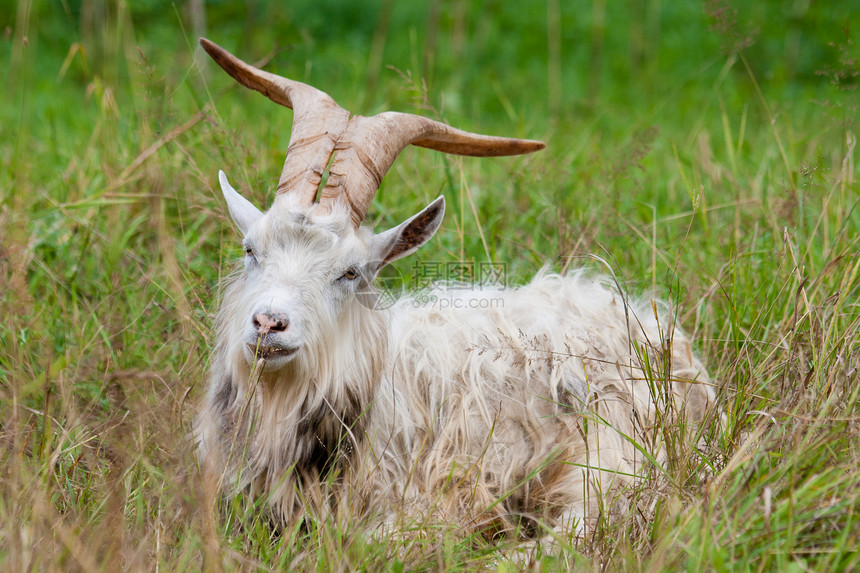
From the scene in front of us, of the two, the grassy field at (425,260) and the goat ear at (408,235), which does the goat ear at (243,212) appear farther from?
the goat ear at (408,235)

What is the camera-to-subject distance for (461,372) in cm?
404

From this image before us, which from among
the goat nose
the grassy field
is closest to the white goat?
the goat nose

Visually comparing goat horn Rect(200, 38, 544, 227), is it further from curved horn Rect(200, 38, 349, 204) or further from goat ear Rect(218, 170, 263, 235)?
goat ear Rect(218, 170, 263, 235)

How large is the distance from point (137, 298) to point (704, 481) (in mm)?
3074

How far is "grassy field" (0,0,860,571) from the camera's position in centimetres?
283

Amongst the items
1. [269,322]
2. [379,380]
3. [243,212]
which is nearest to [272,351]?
[269,322]

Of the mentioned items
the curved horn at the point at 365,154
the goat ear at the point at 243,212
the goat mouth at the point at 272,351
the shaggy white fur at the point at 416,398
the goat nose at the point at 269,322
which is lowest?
the shaggy white fur at the point at 416,398

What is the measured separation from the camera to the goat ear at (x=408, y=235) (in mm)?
3514

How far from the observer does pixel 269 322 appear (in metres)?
3.07

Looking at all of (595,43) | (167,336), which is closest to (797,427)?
(167,336)

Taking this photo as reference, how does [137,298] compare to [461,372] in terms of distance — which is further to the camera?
[137,298]

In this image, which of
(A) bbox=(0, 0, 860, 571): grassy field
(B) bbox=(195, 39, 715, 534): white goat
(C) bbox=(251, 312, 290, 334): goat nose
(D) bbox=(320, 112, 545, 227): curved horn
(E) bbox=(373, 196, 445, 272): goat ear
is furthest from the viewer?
(E) bbox=(373, 196, 445, 272): goat ear

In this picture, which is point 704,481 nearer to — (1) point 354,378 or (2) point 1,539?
(1) point 354,378

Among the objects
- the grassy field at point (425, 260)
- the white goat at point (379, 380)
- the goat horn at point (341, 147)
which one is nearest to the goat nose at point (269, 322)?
the white goat at point (379, 380)
